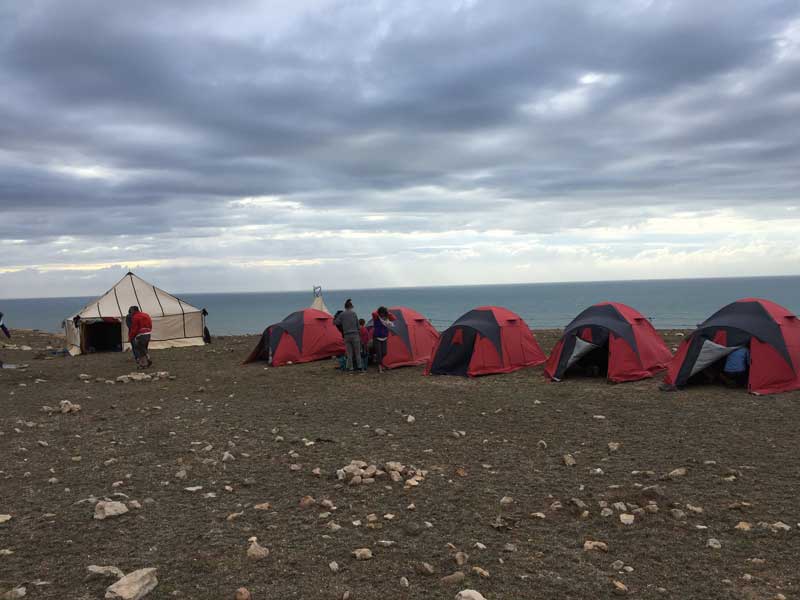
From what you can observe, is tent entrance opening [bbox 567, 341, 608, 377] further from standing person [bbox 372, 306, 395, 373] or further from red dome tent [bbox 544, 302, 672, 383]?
standing person [bbox 372, 306, 395, 373]

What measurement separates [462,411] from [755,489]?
627cm

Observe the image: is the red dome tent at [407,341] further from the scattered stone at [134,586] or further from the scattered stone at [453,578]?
the scattered stone at [134,586]

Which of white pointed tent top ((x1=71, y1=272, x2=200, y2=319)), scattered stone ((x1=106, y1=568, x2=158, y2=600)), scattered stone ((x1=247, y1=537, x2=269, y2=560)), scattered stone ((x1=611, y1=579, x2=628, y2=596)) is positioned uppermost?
white pointed tent top ((x1=71, y1=272, x2=200, y2=319))

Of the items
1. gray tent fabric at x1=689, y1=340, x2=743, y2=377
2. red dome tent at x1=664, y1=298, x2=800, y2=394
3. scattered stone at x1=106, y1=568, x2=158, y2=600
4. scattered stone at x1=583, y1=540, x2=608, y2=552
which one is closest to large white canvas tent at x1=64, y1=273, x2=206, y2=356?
red dome tent at x1=664, y1=298, x2=800, y2=394

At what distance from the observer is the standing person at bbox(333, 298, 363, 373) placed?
63.9ft

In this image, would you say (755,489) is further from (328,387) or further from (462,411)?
(328,387)

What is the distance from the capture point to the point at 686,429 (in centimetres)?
1091

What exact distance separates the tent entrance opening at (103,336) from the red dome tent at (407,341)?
15.4 meters

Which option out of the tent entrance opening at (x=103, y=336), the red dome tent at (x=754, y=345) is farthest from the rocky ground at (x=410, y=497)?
the tent entrance opening at (x=103, y=336)

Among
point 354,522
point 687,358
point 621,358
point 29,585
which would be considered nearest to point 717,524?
point 354,522

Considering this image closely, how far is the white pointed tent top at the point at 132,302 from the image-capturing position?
2864cm

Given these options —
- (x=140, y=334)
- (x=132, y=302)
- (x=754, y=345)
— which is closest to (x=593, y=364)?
(x=754, y=345)

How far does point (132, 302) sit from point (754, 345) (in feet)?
85.0

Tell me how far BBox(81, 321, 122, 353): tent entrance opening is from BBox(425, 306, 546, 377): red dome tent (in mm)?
17895
